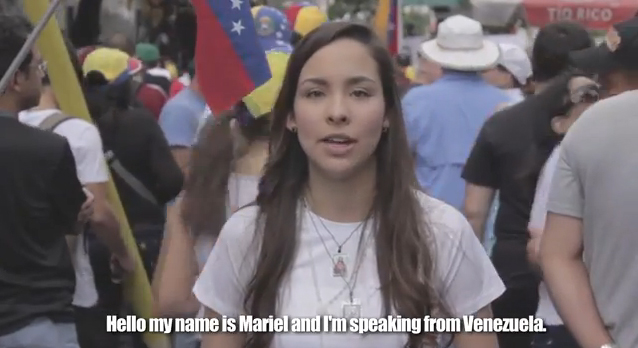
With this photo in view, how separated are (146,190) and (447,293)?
3.85m

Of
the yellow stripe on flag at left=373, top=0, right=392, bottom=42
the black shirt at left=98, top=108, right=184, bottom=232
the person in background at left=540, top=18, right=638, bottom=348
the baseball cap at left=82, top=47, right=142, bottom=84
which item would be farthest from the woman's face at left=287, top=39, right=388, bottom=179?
the yellow stripe on flag at left=373, top=0, right=392, bottom=42

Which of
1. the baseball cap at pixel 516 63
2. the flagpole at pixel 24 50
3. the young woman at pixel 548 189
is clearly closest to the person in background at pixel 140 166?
the young woman at pixel 548 189

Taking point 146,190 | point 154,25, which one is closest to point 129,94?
point 146,190

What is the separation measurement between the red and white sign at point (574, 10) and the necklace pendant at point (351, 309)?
56.7ft

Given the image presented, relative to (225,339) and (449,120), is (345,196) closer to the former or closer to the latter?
(225,339)

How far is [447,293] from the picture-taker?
3268 mm

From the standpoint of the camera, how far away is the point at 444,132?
21.7 ft

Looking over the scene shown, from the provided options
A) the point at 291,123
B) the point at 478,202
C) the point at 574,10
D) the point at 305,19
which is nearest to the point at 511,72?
the point at 305,19

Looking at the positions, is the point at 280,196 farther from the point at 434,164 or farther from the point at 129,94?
the point at 129,94

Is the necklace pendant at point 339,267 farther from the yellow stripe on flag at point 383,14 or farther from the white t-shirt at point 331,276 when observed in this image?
the yellow stripe on flag at point 383,14

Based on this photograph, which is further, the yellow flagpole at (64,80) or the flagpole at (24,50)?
the yellow flagpole at (64,80)

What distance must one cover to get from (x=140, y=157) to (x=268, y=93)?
7.00ft

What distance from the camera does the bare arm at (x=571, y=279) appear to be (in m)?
3.70

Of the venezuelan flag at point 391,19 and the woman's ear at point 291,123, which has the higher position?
the woman's ear at point 291,123
